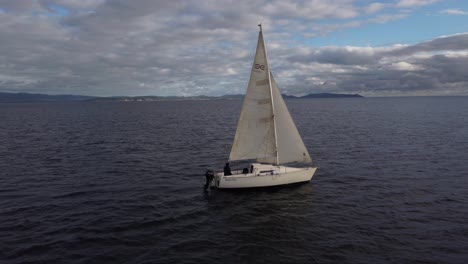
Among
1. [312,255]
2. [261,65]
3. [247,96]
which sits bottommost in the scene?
[312,255]

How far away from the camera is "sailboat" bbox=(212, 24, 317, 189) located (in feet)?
106

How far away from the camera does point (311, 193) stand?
107 feet

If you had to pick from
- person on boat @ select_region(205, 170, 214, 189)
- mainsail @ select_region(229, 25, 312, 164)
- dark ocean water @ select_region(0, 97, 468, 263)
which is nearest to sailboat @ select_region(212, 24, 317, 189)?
mainsail @ select_region(229, 25, 312, 164)

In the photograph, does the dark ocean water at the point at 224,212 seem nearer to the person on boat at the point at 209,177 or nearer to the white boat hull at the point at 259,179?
the white boat hull at the point at 259,179

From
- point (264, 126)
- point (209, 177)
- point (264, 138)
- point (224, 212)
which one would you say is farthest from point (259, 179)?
point (224, 212)

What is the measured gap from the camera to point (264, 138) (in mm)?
34125

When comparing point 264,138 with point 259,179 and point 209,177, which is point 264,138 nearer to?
point 259,179

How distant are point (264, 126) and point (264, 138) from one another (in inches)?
52.3

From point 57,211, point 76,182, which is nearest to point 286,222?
point 57,211

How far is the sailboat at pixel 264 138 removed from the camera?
3225cm

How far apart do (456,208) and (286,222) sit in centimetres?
1509

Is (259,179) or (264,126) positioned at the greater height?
(264,126)

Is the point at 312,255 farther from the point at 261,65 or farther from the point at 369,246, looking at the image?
the point at 261,65

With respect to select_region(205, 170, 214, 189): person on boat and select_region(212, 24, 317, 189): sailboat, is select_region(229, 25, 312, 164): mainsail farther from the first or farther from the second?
select_region(205, 170, 214, 189): person on boat
